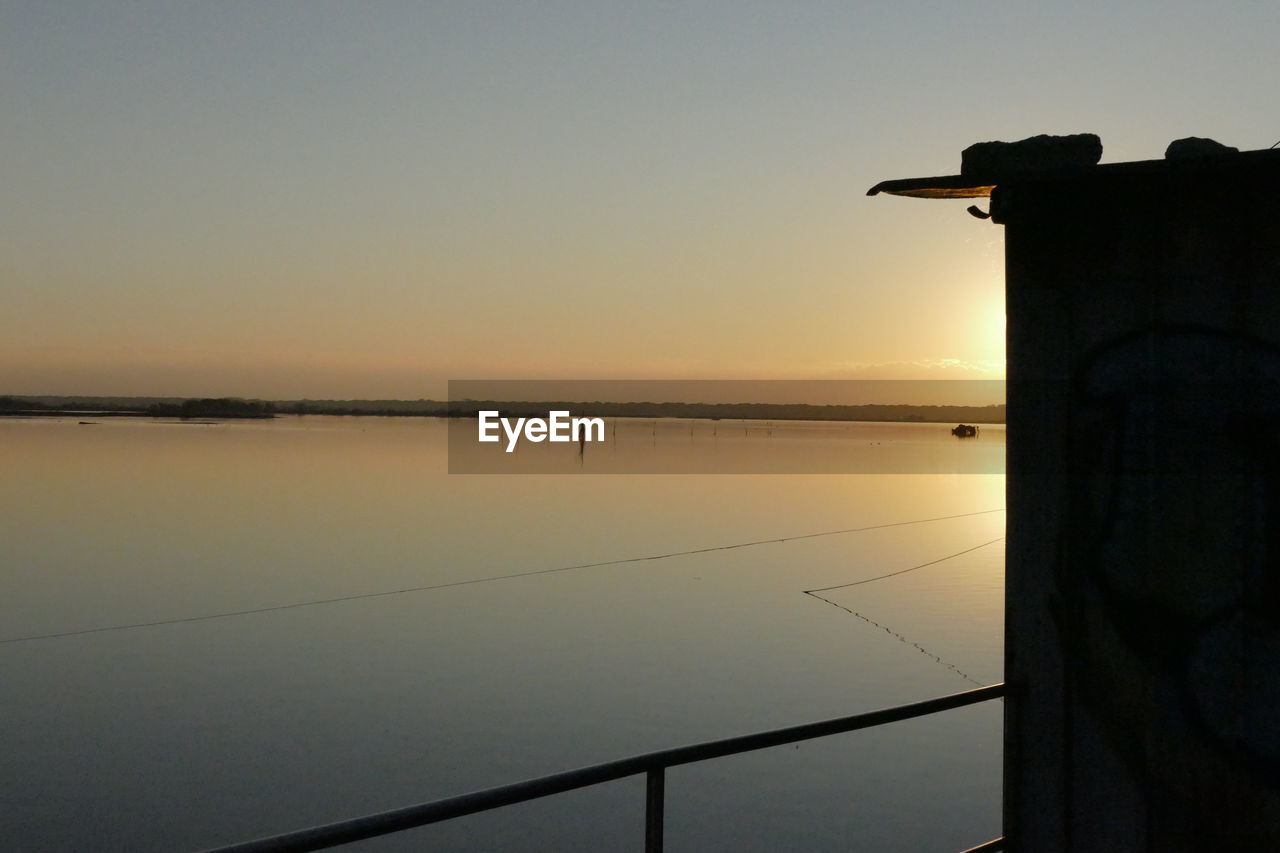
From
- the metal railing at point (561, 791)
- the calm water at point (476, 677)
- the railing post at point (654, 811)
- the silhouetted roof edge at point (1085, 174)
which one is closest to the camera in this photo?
the metal railing at point (561, 791)

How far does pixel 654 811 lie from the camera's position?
108 inches

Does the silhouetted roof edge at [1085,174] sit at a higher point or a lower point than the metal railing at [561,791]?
higher

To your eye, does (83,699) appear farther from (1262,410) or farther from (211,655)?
(1262,410)

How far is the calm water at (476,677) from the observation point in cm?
1292

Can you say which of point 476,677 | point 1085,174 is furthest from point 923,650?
point 1085,174

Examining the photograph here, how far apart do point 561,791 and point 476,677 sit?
17.5 m

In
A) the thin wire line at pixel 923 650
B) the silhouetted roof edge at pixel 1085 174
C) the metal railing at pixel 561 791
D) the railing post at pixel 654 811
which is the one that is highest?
the silhouetted roof edge at pixel 1085 174

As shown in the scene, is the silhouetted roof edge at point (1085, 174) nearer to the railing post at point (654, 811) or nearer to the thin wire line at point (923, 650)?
the railing post at point (654, 811)

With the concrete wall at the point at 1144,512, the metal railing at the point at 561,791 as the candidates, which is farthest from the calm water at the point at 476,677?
the metal railing at the point at 561,791

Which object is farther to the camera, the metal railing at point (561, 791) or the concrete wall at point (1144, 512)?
the concrete wall at point (1144, 512)

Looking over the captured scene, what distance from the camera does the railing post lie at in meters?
2.70

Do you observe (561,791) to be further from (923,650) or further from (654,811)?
(923,650)

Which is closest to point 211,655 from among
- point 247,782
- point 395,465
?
point 247,782

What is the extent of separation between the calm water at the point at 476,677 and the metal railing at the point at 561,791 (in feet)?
31.9
